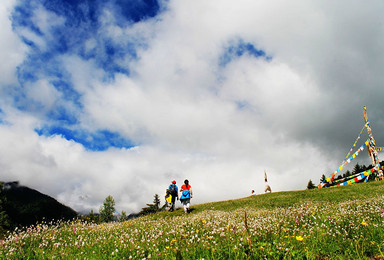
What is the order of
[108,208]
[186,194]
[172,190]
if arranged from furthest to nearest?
[108,208]
[172,190]
[186,194]

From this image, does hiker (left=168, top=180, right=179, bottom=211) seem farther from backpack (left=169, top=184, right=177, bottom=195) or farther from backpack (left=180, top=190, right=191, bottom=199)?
backpack (left=180, top=190, right=191, bottom=199)

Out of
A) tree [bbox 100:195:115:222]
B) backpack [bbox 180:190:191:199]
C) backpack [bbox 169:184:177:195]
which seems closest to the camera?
backpack [bbox 180:190:191:199]

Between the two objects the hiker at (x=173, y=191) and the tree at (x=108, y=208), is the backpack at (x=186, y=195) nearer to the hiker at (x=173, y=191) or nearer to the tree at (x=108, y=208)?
the hiker at (x=173, y=191)

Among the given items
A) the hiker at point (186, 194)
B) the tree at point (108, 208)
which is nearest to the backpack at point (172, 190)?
the hiker at point (186, 194)

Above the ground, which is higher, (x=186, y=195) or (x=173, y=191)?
(x=173, y=191)

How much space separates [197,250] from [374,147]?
137 ft

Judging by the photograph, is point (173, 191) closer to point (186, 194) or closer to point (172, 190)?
point (172, 190)

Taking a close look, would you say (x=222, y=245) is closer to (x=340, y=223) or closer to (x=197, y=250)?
(x=197, y=250)

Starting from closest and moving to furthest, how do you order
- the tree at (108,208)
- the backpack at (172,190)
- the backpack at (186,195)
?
the backpack at (186,195) → the backpack at (172,190) → the tree at (108,208)

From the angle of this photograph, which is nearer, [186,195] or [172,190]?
[186,195]

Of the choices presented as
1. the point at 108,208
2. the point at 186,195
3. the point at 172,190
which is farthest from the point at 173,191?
the point at 108,208

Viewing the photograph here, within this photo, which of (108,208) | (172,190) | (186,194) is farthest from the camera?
(108,208)

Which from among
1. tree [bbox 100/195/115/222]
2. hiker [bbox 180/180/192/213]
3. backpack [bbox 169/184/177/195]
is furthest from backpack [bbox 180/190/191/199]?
tree [bbox 100/195/115/222]

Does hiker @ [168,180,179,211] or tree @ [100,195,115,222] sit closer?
hiker @ [168,180,179,211]
